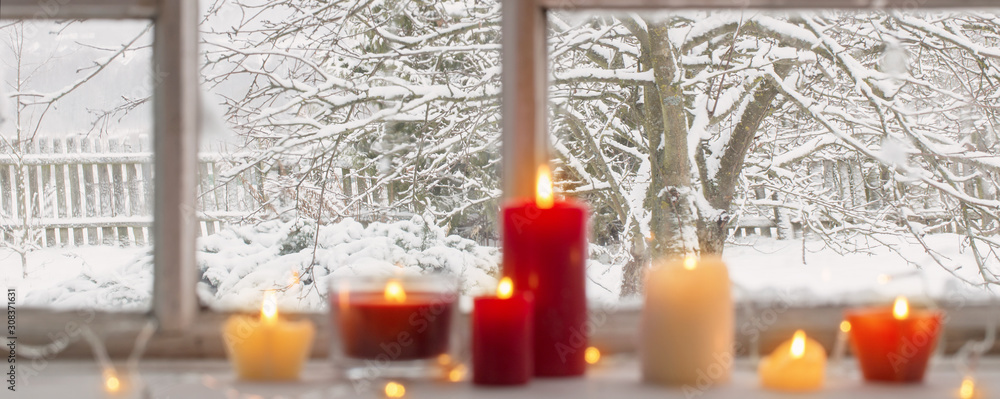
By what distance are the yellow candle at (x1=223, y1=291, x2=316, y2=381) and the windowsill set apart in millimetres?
16

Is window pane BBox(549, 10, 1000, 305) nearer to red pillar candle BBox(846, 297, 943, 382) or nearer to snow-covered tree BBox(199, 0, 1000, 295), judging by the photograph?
snow-covered tree BBox(199, 0, 1000, 295)

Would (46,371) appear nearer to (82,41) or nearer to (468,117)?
(82,41)

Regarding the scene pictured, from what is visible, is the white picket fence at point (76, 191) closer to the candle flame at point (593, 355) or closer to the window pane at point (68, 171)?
the window pane at point (68, 171)

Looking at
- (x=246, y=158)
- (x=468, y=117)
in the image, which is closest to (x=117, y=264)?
(x=246, y=158)

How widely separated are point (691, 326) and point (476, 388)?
19cm

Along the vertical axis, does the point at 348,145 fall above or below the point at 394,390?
above

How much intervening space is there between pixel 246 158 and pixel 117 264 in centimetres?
63

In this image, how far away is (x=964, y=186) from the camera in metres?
2.14

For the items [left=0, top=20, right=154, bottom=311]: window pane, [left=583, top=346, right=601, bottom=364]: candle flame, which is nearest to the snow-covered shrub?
[left=0, top=20, right=154, bottom=311]: window pane

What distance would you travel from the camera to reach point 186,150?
78cm

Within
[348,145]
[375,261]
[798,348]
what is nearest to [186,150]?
[798,348]

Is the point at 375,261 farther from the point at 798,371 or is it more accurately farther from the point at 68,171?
the point at 798,371

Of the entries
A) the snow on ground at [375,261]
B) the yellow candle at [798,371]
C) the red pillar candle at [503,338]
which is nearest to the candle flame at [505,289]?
the red pillar candle at [503,338]

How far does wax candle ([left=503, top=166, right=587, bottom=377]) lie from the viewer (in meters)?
0.66
